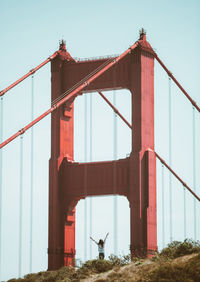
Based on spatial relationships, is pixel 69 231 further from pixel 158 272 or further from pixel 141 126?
pixel 158 272

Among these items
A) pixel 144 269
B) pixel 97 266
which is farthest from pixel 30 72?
pixel 144 269

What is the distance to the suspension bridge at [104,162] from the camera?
60469 mm

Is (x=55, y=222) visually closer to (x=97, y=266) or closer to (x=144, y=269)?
(x=97, y=266)

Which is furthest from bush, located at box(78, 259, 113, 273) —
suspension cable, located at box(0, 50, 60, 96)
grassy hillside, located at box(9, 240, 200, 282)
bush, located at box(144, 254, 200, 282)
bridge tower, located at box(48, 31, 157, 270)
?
suspension cable, located at box(0, 50, 60, 96)

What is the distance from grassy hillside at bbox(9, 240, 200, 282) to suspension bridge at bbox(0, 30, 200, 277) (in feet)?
20.3

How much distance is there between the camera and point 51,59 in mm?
65438

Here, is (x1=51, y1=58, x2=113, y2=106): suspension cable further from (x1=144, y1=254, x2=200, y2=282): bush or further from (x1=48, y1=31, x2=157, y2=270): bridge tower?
(x1=144, y1=254, x2=200, y2=282): bush

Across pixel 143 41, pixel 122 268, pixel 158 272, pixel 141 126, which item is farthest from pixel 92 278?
pixel 143 41

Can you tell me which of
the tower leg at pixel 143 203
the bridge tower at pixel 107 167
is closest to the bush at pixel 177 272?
the bridge tower at pixel 107 167

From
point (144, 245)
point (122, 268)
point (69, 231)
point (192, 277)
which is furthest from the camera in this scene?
point (69, 231)

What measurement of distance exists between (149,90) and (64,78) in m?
5.92

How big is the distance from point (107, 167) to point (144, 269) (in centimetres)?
1691

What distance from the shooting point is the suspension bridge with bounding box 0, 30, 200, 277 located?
60469mm

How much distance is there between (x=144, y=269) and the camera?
45.9 meters
